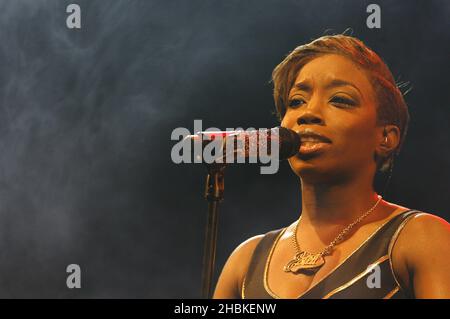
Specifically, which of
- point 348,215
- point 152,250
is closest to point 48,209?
point 152,250

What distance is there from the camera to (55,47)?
358cm

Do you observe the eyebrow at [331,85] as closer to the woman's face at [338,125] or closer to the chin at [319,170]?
the woman's face at [338,125]

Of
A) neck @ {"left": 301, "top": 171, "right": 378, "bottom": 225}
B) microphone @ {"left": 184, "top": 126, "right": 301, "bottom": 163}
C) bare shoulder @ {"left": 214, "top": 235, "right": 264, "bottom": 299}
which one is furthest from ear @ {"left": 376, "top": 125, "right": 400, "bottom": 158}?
bare shoulder @ {"left": 214, "top": 235, "right": 264, "bottom": 299}

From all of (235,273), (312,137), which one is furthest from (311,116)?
(235,273)

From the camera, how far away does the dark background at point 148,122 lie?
2.70 m

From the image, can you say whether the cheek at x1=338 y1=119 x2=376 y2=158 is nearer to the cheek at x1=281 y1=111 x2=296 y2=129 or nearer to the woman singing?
the woman singing

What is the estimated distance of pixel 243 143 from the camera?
2.13 meters

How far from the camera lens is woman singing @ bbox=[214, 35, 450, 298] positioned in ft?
7.50

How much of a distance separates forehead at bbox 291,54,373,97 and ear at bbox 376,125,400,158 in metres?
0.13

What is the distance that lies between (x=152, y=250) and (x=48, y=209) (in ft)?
2.10

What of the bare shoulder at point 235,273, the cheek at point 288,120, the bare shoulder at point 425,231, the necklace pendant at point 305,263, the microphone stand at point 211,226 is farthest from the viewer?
the bare shoulder at point 235,273

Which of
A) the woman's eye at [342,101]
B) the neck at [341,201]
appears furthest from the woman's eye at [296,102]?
the neck at [341,201]

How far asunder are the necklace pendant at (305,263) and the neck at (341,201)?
13 centimetres
